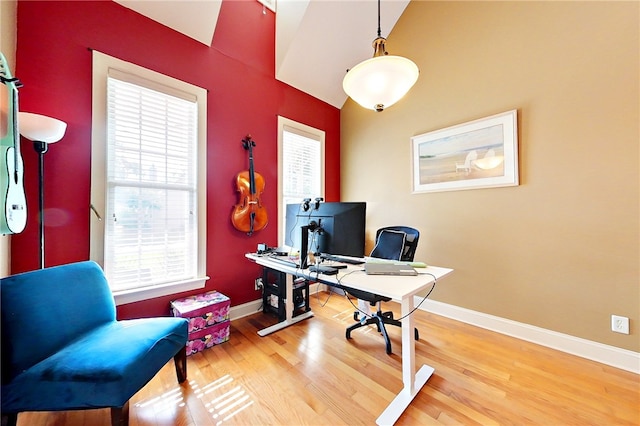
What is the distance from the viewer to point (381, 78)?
4.87 ft

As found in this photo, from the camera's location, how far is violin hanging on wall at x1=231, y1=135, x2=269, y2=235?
95.8 inches

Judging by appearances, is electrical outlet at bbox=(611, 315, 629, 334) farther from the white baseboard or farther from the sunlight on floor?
the sunlight on floor

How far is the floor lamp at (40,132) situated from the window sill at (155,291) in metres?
0.54

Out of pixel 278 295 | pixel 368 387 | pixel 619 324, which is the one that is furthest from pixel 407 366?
pixel 619 324

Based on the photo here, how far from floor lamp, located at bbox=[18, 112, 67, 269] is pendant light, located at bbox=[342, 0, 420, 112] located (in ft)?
6.09

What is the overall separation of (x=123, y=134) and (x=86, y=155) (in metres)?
0.30

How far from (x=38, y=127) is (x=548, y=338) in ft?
13.1

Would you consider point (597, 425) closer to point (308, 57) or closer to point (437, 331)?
point (437, 331)

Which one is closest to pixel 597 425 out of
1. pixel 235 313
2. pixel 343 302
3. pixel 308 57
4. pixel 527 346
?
pixel 527 346

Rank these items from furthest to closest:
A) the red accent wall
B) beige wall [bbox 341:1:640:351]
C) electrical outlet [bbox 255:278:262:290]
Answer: electrical outlet [bbox 255:278:262:290], beige wall [bbox 341:1:640:351], the red accent wall

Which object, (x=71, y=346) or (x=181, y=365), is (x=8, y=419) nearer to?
(x=71, y=346)

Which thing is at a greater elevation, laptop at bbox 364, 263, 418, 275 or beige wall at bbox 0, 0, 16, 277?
beige wall at bbox 0, 0, 16, 277

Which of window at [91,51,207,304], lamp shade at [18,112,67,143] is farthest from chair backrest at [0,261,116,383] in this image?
lamp shade at [18,112,67,143]

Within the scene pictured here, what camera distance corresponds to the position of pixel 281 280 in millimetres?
2414
